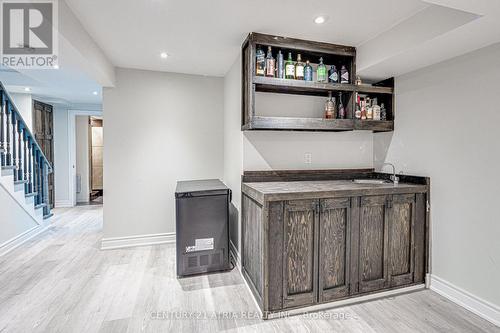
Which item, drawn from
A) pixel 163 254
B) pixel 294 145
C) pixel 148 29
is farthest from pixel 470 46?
pixel 163 254

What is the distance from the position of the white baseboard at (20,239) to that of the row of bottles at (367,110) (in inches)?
183

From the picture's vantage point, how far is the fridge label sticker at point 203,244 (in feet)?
8.98

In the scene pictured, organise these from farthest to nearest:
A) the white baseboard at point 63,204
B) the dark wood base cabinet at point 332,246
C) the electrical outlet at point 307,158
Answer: the white baseboard at point 63,204 → the electrical outlet at point 307,158 → the dark wood base cabinet at point 332,246

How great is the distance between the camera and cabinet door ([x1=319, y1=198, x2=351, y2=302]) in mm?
2154

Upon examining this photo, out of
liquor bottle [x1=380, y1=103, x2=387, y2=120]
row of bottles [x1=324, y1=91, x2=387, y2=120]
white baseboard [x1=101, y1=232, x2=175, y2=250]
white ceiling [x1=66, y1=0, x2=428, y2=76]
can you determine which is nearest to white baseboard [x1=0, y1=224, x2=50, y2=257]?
white baseboard [x1=101, y1=232, x2=175, y2=250]

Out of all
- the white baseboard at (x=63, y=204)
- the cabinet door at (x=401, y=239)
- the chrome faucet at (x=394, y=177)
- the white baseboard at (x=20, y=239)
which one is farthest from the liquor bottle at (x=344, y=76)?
the white baseboard at (x=63, y=204)

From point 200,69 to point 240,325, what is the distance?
3.00 meters

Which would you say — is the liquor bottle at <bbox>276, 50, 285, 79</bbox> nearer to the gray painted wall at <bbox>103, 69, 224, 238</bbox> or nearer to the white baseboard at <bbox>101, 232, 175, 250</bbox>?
the gray painted wall at <bbox>103, 69, 224, 238</bbox>

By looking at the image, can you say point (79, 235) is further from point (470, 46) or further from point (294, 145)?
point (470, 46)

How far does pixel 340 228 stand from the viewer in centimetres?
221

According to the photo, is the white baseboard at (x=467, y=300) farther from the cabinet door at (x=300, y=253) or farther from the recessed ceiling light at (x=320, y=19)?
the recessed ceiling light at (x=320, y=19)

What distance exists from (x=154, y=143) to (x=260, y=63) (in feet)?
6.43

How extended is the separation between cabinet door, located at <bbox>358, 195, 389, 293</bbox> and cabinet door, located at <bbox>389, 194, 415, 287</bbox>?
0.08 m

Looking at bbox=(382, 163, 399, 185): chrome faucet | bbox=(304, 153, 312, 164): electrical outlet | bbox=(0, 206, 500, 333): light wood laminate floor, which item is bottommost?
bbox=(0, 206, 500, 333): light wood laminate floor
